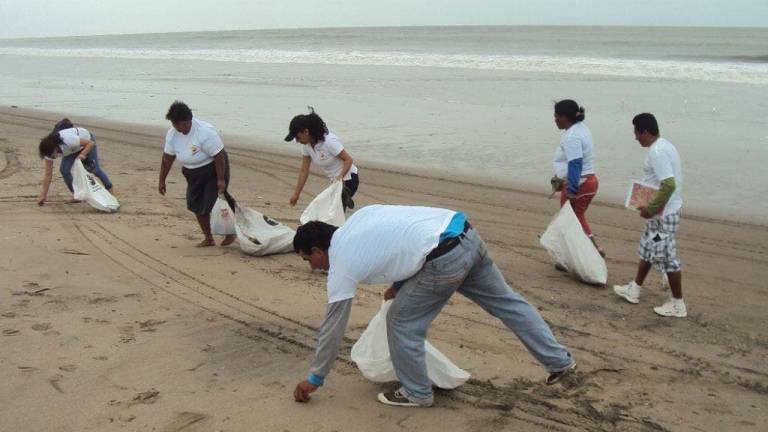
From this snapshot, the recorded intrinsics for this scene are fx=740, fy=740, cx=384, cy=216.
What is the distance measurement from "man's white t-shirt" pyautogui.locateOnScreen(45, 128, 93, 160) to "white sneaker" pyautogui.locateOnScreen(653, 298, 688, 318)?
273 inches

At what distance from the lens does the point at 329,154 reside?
6.93m

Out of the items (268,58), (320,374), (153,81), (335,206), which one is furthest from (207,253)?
(268,58)

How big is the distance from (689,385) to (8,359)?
4.29 m

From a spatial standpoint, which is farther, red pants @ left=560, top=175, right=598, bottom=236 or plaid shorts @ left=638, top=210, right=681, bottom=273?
red pants @ left=560, top=175, right=598, bottom=236

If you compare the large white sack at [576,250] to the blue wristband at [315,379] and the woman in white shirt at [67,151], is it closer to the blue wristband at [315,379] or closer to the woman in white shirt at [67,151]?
the blue wristband at [315,379]

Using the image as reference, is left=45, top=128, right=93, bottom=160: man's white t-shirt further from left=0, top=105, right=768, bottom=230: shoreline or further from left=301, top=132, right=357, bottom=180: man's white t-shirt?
left=0, top=105, right=768, bottom=230: shoreline

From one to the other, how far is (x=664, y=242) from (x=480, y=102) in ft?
43.5

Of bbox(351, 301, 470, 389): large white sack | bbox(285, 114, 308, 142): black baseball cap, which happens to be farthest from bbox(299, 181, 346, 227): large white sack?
bbox(351, 301, 470, 389): large white sack

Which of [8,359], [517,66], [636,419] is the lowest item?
[8,359]

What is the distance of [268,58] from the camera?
40.7m

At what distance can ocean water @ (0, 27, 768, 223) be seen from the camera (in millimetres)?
11422

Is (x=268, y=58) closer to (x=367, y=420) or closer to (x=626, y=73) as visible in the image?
(x=626, y=73)

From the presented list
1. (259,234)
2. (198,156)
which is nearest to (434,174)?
(259,234)

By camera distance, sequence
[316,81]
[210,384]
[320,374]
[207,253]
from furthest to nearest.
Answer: [316,81]
[207,253]
[210,384]
[320,374]
